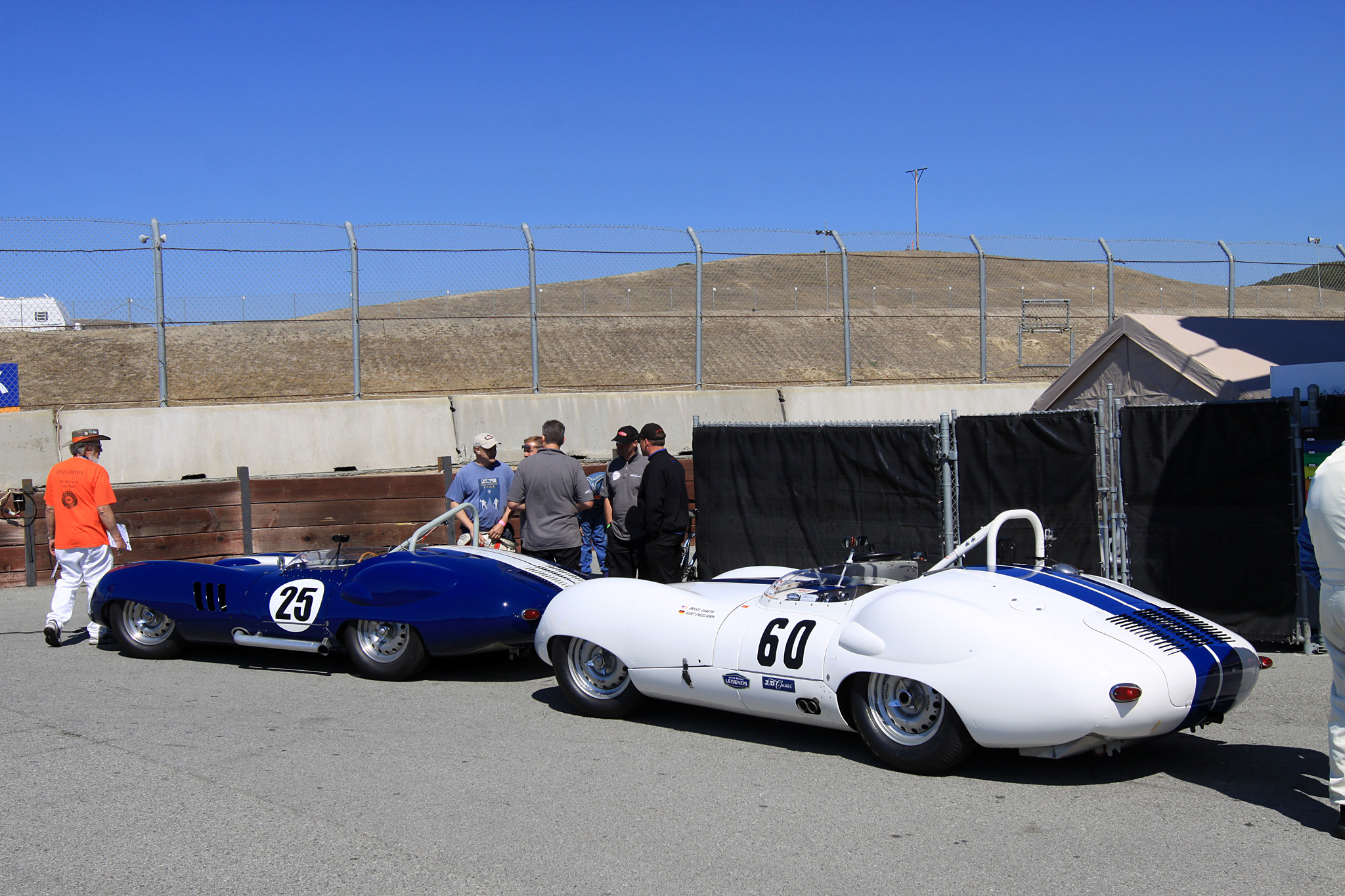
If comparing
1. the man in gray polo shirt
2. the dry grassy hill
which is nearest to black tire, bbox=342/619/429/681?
the man in gray polo shirt

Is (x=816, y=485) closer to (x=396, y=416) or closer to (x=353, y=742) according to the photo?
(x=353, y=742)

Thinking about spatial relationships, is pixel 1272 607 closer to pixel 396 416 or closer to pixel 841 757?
pixel 841 757

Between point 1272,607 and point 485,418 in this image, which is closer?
point 1272,607

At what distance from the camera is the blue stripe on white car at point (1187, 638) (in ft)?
15.1

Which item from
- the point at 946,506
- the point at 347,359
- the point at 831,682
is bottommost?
the point at 831,682

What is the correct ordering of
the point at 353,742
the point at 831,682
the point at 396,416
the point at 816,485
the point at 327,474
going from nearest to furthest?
the point at 831,682 → the point at 353,742 → the point at 816,485 → the point at 327,474 → the point at 396,416

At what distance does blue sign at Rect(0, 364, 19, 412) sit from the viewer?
12.2m

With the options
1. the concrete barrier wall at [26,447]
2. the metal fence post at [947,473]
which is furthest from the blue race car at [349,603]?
the concrete barrier wall at [26,447]

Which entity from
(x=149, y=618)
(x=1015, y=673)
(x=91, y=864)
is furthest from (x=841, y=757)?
(x=149, y=618)

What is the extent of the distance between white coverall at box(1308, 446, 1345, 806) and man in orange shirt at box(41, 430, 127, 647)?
8.04 meters

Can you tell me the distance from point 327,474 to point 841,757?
881cm

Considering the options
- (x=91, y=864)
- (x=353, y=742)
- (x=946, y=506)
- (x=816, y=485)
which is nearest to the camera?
(x=91, y=864)

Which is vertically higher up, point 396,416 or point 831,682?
point 396,416

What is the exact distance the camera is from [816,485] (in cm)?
955
